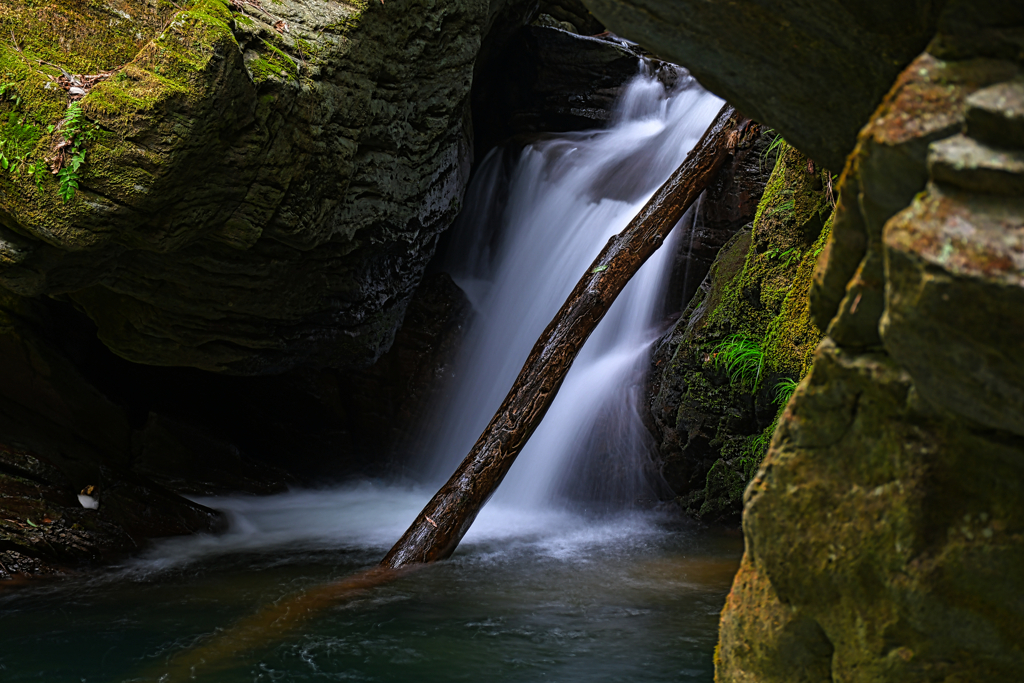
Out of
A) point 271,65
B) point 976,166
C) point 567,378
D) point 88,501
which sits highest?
point 271,65

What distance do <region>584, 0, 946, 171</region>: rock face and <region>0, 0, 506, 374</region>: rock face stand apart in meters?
2.80

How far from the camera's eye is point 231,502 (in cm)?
710

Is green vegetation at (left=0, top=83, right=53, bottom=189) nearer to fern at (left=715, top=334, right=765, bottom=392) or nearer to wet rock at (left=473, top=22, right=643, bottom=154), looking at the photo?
fern at (left=715, top=334, right=765, bottom=392)

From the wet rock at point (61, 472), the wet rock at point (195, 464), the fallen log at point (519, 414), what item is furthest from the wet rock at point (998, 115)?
the wet rock at point (195, 464)

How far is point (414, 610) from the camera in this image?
4.01m

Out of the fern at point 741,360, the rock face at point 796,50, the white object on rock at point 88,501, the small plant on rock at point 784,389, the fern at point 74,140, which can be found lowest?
the white object on rock at point 88,501

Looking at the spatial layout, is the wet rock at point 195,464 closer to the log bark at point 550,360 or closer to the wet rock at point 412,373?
the wet rock at point 412,373

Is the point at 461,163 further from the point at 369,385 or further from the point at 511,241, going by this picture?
the point at 369,385

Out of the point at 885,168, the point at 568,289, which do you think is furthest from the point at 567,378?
the point at 885,168

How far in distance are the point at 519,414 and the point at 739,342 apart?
1.82 meters

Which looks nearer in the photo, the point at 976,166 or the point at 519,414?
the point at 976,166

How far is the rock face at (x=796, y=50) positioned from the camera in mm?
1486

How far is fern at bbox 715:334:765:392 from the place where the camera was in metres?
5.20

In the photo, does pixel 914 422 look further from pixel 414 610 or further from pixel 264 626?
pixel 264 626
